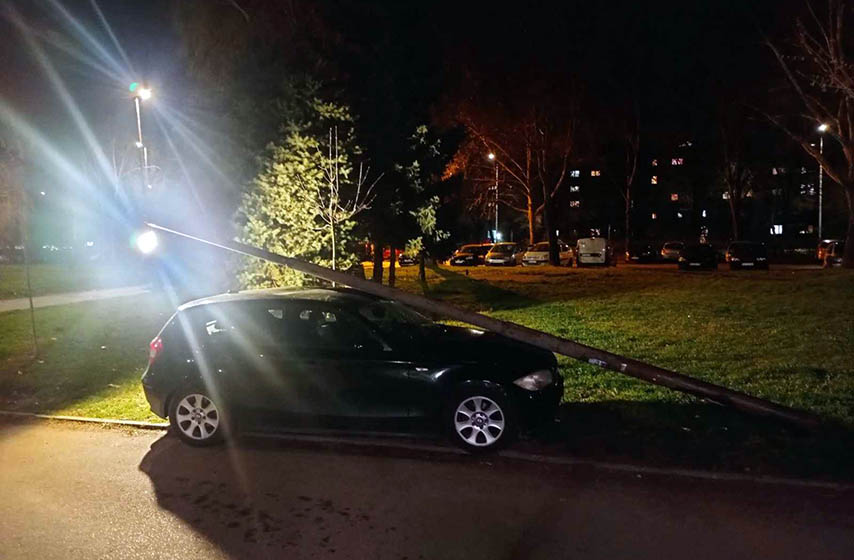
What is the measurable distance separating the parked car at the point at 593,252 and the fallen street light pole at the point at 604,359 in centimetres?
3075

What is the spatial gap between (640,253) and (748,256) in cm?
1249

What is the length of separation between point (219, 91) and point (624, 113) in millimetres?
28361

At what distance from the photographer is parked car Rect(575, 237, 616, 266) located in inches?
1459

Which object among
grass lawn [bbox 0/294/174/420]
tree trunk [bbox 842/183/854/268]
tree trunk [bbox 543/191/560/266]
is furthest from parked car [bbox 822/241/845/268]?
grass lawn [bbox 0/294/174/420]

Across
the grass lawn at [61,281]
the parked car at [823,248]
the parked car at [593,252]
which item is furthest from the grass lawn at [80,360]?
the parked car at [823,248]

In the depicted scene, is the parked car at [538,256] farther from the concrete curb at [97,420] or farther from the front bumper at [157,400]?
the front bumper at [157,400]

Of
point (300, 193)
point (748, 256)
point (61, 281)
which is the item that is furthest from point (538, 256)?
point (300, 193)

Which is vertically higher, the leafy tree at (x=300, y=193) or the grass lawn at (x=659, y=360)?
the leafy tree at (x=300, y=193)

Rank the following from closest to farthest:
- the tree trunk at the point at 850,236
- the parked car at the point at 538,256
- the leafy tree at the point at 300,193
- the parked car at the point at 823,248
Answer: the leafy tree at the point at 300,193 < the tree trunk at the point at 850,236 < the parked car at the point at 823,248 < the parked car at the point at 538,256

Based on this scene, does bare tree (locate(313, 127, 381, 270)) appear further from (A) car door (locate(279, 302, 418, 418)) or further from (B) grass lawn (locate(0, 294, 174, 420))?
(A) car door (locate(279, 302, 418, 418))

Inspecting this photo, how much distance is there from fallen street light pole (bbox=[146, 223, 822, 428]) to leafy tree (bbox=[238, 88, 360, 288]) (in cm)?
479

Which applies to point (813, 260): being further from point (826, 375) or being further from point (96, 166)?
point (96, 166)

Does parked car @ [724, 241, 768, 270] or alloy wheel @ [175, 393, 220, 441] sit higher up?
parked car @ [724, 241, 768, 270]

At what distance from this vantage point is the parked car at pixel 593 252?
37.1 m
